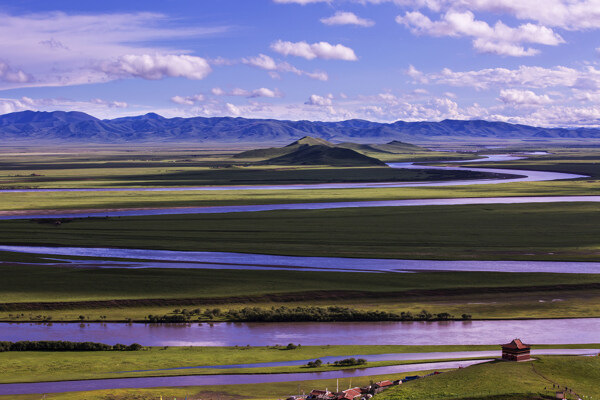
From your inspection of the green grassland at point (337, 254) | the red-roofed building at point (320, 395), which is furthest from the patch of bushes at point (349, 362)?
the green grassland at point (337, 254)

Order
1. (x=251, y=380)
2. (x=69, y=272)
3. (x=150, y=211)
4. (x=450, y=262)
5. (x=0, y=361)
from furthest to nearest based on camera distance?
(x=150, y=211) → (x=450, y=262) → (x=69, y=272) → (x=0, y=361) → (x=251, y=380)

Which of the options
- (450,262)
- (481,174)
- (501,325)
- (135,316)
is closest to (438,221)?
(450,262)

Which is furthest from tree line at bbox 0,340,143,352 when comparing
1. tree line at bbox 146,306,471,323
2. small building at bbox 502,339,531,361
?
small building at bbox 502,339,531,361

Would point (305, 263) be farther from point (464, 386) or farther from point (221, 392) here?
point (464, 386)

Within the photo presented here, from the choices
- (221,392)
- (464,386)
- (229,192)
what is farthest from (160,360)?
(229,192)

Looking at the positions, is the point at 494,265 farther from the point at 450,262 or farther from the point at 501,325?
the point at 501,325

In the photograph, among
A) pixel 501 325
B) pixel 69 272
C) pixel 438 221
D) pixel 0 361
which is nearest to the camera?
pixel 0 361

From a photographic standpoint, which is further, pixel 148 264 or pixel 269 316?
pixel 148 264

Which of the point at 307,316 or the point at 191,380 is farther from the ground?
the point at 307,316
